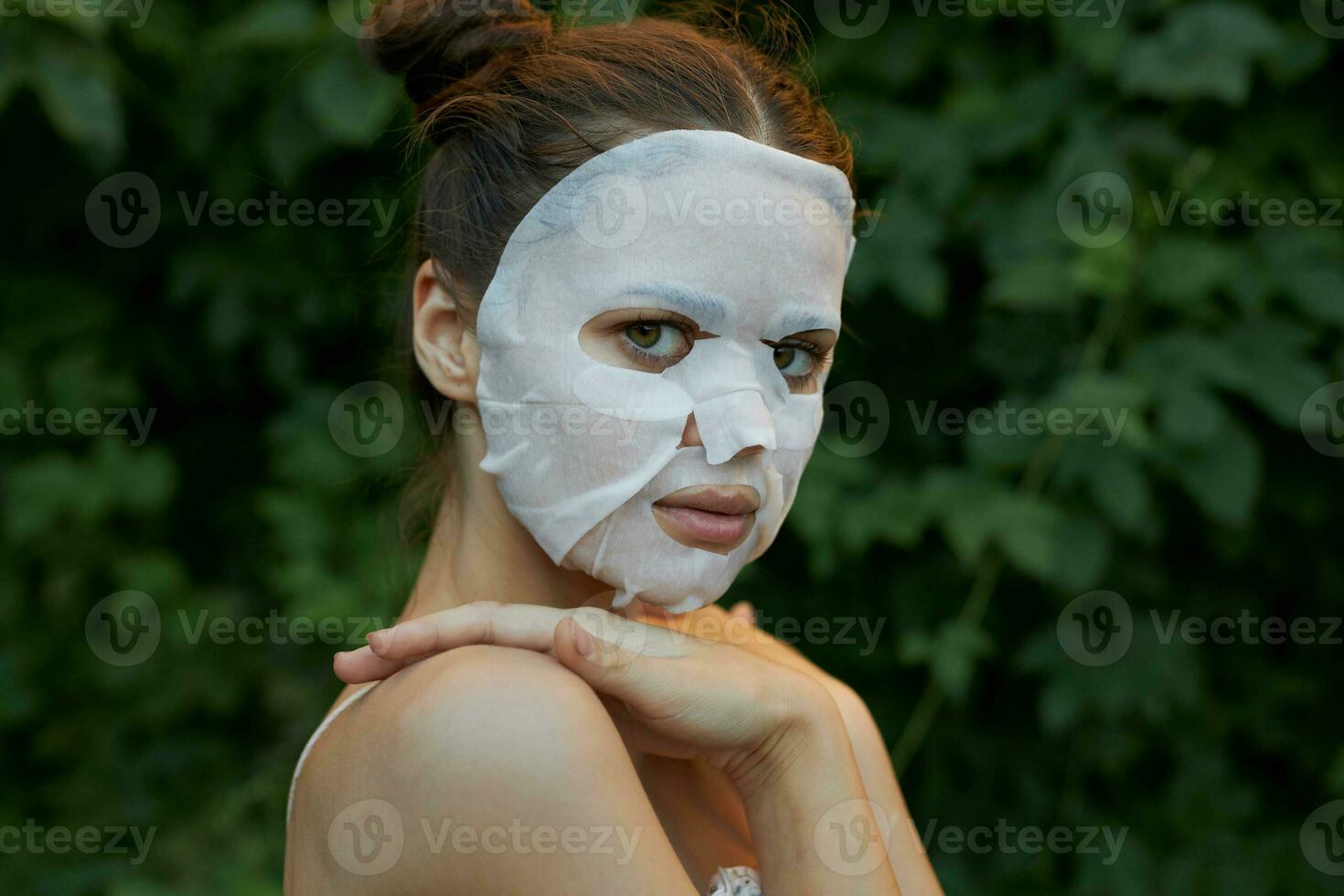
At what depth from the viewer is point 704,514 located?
121 centimetres

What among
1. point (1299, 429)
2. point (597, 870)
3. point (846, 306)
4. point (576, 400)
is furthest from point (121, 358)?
point (1299, 429)

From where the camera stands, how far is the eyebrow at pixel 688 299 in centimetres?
116

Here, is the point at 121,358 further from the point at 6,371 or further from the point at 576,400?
the point at 576,400

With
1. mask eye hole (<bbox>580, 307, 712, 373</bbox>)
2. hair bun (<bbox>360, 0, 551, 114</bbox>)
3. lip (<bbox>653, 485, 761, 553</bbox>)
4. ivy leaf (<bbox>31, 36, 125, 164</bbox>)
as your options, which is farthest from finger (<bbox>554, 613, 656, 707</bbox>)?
ivy leaf (<bbox>31, 36, 125, 164</bbox>)

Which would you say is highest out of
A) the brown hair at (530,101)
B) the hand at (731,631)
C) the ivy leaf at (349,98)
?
the brown hair at (530,101)

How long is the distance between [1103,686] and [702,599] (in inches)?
51.5

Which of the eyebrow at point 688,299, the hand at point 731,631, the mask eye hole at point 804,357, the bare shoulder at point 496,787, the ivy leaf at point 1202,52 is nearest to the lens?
the bare shoulder at point 496,787

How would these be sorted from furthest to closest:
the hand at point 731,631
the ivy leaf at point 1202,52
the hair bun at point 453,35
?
the ivy leaf at point 1202,52 < the hand at point 731,631 < the hair bun at point 453,35

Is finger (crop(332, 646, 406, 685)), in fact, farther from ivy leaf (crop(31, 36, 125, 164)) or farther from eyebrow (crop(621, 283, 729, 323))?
ivy leaf (crop(31, 36, 125, 164))

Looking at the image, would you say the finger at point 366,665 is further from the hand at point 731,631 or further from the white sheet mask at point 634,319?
the hand at point 731,631

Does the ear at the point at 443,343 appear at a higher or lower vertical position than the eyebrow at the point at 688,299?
lower

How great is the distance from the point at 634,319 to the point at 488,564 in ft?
1.17

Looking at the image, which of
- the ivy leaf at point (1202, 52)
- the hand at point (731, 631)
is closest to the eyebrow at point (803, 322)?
the hand at point (731, 631)

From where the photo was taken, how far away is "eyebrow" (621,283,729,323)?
45.7 inches
